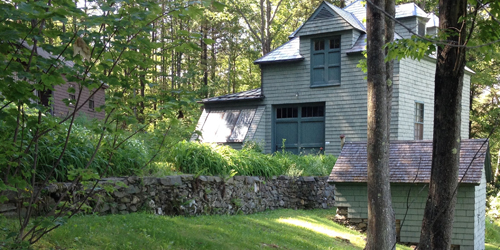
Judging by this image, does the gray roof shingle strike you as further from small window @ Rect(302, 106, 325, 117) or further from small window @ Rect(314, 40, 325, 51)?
small window @ Rect(302, 106, 325, 117)

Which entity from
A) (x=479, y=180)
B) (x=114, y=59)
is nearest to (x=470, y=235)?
(x=479, y=180)

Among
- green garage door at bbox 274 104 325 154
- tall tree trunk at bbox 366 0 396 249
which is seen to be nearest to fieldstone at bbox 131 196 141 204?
tall tree trunk at bbox 366 0 396 249

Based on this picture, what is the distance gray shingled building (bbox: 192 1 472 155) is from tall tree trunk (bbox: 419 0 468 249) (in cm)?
1213

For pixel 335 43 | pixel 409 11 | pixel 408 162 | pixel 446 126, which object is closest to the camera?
pixel 446 126

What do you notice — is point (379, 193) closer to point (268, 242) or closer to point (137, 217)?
point (268, 242)

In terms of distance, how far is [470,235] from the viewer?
10719 millimetres

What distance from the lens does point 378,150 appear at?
7.47 metres

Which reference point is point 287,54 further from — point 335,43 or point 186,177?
point 186,177

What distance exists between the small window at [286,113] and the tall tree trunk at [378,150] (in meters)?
11.2

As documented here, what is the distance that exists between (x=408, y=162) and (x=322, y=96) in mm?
6915

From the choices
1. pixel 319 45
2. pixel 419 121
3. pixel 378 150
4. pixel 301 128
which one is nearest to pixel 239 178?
pixel 378 150

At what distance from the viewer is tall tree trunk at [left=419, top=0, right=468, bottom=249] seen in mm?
4535

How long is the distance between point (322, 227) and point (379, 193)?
11.0ft

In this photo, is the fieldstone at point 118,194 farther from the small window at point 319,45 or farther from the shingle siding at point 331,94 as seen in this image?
the small window at point 319,45
